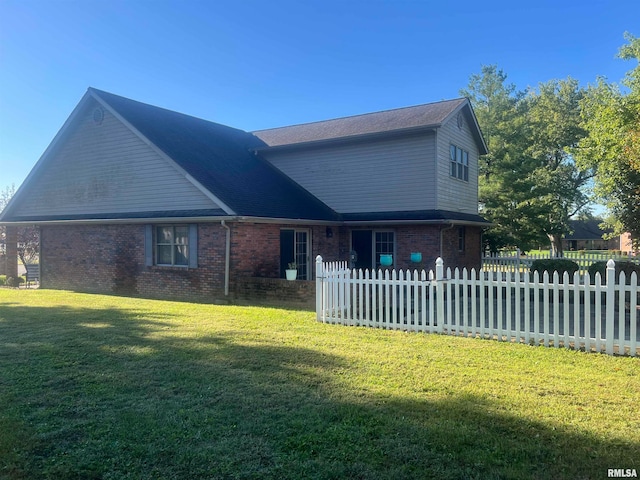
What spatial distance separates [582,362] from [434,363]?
79.6 inches

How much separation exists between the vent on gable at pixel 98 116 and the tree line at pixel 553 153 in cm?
1774

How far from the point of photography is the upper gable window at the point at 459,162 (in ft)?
53.2

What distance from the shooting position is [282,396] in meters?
4.63

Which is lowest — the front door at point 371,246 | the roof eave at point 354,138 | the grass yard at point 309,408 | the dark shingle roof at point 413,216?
the grass yard at point 309,408

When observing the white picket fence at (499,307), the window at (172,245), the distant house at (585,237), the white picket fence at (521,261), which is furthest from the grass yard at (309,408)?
the distant house at (585,237)

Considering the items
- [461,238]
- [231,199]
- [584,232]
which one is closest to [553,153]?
[461,238]

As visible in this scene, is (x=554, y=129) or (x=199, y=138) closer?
(x=199, y=138)

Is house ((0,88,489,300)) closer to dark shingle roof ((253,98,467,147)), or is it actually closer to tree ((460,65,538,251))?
dark shingle roof ((253,98,467,147))

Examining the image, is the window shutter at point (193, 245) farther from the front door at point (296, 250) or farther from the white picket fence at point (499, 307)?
the white picket fence at point (499, 307)

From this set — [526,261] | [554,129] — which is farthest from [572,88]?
[526,261]

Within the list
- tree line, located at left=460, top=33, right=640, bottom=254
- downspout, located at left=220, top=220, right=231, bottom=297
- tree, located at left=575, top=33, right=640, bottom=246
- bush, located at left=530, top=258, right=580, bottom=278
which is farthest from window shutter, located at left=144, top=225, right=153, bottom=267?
tree, located at left=575, top=33, right=640, bottom=246

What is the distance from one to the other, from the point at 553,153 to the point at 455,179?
77.9ft

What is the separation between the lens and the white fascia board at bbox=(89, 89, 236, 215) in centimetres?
1211

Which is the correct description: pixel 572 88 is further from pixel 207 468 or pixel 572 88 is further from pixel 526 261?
pixel 207 468
